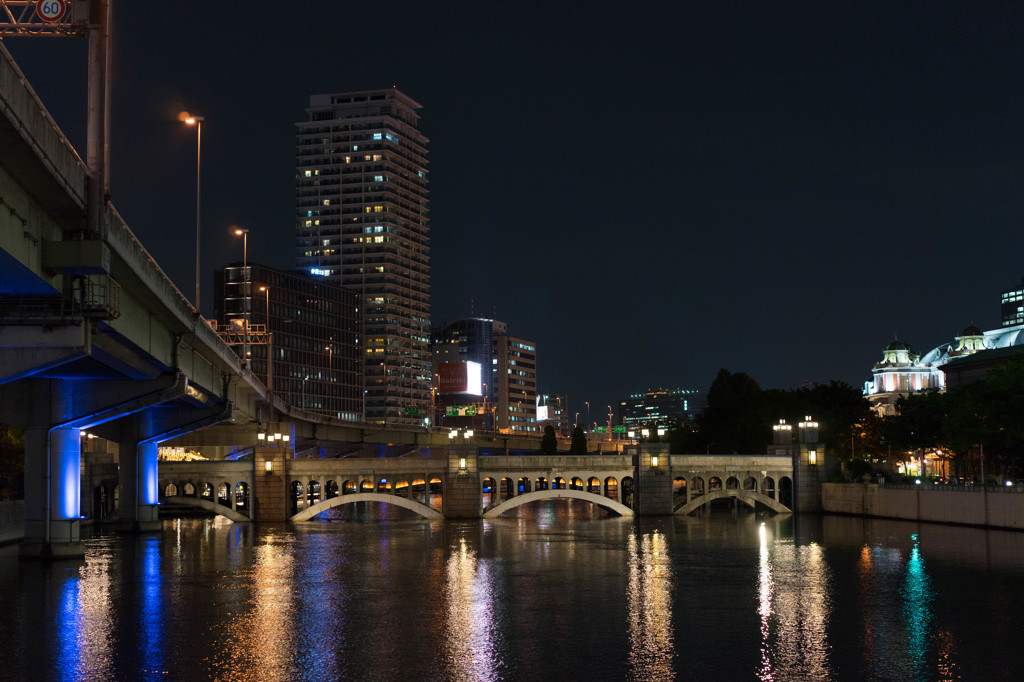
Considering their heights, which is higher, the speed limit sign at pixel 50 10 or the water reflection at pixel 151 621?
the speed limit sign at pixel 50 10

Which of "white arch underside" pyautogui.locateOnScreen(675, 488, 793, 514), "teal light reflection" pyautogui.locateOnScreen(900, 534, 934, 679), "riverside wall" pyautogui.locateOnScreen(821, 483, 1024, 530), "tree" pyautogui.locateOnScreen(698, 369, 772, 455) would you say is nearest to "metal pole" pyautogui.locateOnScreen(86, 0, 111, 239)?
"teal light reflection" pyautogui.locateOnScreen(900, 534, 934, 679)

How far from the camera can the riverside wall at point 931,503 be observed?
81188 mm

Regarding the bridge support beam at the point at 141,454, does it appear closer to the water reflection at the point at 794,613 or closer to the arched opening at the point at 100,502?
the arched opening at the point at 100,502

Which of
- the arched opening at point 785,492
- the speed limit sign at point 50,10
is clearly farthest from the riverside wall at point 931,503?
the speed limit sign at point 50,10

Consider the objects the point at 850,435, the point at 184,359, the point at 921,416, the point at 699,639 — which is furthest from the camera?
the point at 850,435

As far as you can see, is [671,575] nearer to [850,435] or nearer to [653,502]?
[653,502]

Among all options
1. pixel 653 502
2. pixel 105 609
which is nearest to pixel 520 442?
pixel 653 502

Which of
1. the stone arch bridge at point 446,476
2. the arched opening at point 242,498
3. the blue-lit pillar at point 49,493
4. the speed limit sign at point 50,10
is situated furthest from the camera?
the arched opening at point 242,498

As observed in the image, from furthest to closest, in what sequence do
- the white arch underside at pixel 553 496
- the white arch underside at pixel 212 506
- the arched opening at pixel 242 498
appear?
1. the arched opening at pixel 242 498
2. the white arch underside at pixel 553 496
3. the white arch underside at pixel 212 506

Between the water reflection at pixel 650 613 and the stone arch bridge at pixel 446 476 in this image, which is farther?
the stone arch bridge at pixel 446 476

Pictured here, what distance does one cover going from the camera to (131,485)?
87062mm

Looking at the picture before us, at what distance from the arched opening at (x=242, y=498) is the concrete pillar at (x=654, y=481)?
122ft

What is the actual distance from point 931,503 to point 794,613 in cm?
5629

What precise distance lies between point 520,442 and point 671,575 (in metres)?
119
